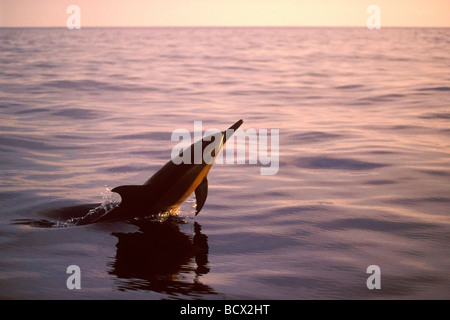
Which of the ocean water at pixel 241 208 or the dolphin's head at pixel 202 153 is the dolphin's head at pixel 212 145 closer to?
the dolphin's head at pixel 202 153

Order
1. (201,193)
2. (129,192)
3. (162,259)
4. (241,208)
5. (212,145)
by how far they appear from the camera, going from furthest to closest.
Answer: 1. (241,208)
2. (212,145)
3. (201,193)
4. (129,192)
5. (162,259)

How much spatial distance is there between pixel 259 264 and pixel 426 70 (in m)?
29.5

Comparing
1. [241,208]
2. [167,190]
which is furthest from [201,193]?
[241,208]

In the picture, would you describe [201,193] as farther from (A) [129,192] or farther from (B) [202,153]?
(A) [129,192]

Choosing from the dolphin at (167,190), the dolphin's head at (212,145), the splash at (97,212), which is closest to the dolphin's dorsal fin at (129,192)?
the dolphin at (167,190)

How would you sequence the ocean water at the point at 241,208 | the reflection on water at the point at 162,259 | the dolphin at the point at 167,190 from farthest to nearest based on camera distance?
the dolphin at the point at 167,190
the ocean water at the point at 241,208
the reflection on water at the point at 162,259

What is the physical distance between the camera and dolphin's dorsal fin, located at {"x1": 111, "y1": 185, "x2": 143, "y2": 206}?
6.58 metres

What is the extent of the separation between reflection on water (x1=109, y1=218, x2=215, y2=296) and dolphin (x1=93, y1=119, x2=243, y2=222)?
0.24 m

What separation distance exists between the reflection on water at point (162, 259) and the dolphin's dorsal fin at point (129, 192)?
0.36 meters

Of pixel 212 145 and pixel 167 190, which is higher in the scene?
pixel 212 145

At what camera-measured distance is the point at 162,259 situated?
19.0 feet

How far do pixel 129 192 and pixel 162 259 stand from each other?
1.26 m

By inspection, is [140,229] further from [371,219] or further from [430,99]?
[430,99]

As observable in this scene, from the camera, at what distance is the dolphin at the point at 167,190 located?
22.1 feet
